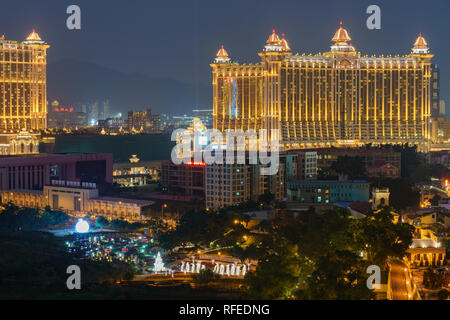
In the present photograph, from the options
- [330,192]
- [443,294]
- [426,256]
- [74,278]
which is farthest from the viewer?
[330,192]

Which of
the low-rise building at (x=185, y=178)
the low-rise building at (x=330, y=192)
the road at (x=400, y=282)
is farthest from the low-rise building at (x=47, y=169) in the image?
the road at (x=400, y=282)

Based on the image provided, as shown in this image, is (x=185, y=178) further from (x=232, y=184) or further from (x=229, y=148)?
(x=229, y=148)

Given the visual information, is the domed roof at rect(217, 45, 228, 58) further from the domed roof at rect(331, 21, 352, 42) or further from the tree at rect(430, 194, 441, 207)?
the tree at rect(430, 194, 441, 207)

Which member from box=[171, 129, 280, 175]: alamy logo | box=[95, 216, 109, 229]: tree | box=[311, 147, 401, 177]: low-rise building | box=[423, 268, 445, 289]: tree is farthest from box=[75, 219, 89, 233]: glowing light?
box=[311, 147, 401, 177]: low-rise building

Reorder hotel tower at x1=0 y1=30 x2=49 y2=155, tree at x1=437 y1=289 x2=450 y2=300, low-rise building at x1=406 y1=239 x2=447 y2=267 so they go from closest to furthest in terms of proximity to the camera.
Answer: tree at x1=437 y1=289 x2=450 y2=300 → low-rise building at x1=406 y1=239 x2=447 y2=267 → hotel tower at x1=0 y1=30 x2=49 y2=155

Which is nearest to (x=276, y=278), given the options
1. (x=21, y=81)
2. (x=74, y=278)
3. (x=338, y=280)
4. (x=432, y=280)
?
(x=338, y=280)

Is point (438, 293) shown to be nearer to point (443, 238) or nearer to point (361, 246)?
point (361, 246)
